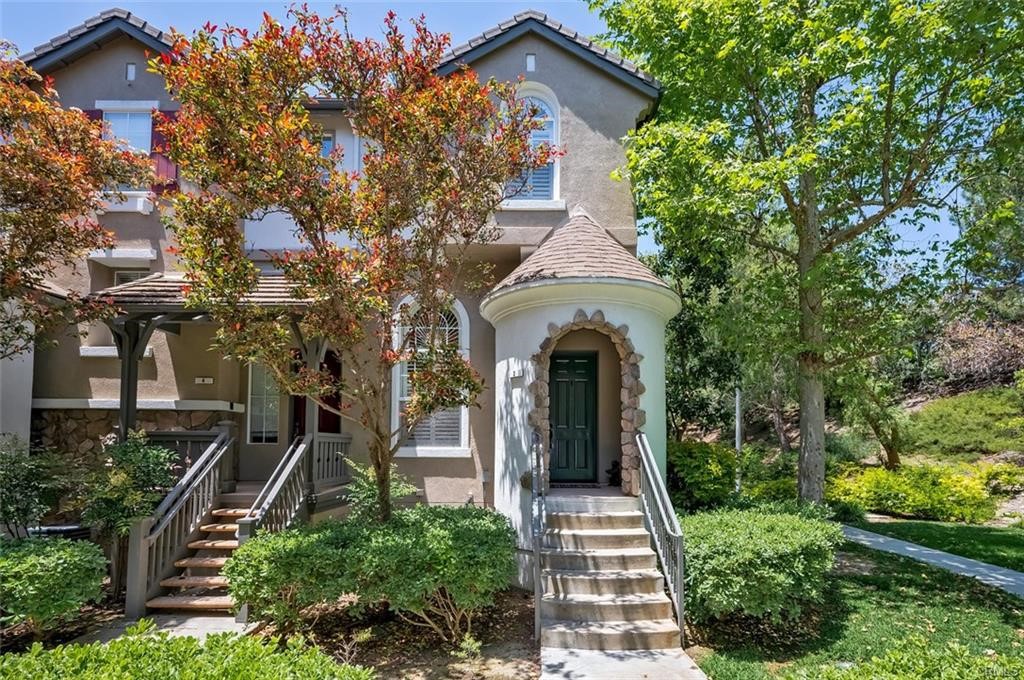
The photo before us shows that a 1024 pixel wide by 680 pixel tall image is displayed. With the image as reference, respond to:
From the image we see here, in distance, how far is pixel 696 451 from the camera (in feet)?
35.3

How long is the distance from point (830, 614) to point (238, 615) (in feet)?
25.5

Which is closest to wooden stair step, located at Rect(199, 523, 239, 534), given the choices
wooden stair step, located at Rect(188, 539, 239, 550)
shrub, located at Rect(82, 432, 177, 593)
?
wooden stair step, located at Rect(188, 539, 239, 550)

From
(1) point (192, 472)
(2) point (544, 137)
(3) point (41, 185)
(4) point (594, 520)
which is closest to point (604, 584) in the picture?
(4) point (594, 520)

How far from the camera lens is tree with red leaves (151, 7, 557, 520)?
7.07 metres

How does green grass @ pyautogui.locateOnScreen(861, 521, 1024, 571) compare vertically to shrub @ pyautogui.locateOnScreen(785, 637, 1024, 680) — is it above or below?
below

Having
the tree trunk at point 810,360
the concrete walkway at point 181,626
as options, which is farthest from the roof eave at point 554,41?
the concrete walkway at point 181,626

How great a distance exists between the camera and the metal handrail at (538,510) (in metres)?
7.64

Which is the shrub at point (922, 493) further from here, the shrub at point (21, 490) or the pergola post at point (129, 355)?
the shrub at point (21, 490)

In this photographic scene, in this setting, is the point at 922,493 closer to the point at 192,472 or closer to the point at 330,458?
the point at 330,458

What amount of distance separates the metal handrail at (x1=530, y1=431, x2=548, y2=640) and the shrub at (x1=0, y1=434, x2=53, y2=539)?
6.68 meters

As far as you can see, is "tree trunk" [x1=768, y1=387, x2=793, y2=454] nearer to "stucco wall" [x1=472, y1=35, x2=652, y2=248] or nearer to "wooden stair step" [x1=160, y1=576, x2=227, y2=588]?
"stucco wall" [x1=472, y1=35, x2=652, y2=248]

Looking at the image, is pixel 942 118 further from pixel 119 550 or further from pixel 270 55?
pixel 119 550

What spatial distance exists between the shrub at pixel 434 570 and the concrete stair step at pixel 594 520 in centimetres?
155

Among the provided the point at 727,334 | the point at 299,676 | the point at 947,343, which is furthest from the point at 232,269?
the point at 947,343
